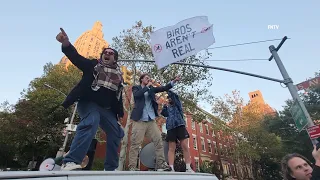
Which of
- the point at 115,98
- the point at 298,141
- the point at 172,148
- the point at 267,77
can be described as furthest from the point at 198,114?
the point at 115,98

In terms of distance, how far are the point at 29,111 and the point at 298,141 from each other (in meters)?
26.7

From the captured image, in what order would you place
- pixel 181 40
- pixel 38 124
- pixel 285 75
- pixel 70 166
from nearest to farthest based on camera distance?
pixel 70 166 < pixel 181 40 < pixel 285 75 < pixel 38 124

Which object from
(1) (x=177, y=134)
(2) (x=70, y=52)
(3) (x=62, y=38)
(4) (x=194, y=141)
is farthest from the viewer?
(4) (x=194, y=141)

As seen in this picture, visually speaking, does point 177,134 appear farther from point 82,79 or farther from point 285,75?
point 285,75

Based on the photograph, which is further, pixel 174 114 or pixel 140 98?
pixel 174 114

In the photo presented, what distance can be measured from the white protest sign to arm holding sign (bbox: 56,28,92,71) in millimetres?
3419

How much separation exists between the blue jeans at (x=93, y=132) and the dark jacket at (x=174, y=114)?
1614mm

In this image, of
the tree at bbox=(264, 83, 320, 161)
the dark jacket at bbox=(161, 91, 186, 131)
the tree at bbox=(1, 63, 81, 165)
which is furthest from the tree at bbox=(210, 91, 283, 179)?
the dark jacket at bbox=(161, 91, 186, 131)

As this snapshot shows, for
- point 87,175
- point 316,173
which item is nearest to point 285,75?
point 316,173

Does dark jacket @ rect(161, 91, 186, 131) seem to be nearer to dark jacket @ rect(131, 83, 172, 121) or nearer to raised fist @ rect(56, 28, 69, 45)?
dark jacket @ rect(131, 83, 172, 121)

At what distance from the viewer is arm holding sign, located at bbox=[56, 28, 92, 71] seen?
294 cm

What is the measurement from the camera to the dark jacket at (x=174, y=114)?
4852 millimetres

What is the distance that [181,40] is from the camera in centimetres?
667

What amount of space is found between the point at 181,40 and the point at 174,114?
252 cm
